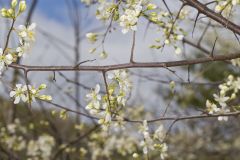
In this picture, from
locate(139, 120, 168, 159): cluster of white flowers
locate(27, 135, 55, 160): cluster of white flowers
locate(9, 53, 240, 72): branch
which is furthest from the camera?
locate(27, 135, 55, 160): cluster of white flowers

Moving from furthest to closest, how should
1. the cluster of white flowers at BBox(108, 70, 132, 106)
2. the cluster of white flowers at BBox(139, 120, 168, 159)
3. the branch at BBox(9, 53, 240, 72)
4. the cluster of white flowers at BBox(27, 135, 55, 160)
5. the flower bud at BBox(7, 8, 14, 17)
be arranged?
the cluster of white flowers at BBox(27, 135, 55, 160) → the cluster of white flowers at BBox(139, 120, 168, 159) → the cluster of white flowers at BBox(108, 70, 132, 106) → the branch at BBox(9, 53, 240, 72) → the flower bud at BBox(7, 8, 14, 17)

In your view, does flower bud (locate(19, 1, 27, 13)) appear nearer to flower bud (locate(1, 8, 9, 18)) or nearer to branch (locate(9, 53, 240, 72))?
flower bud (locate(1, 8, 9, 18))

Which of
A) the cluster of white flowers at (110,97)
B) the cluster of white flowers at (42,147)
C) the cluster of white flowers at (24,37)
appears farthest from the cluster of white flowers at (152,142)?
the cluster of white flowers at (42,147)

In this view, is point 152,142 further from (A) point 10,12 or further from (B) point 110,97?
(A) point 10,12

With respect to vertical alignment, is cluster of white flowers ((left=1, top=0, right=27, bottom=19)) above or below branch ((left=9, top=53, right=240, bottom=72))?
above

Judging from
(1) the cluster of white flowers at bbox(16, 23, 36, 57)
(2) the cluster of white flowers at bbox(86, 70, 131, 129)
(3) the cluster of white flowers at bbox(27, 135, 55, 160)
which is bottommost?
(3) the cluster of white flowers at bbox(27, 135, 55, 160)

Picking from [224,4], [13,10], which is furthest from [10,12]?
[224,4]

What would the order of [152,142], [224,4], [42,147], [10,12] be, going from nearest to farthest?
[10,12] < [224,4] < [152,142] < [42,147]

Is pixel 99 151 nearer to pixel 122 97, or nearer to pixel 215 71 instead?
pixel 122 97

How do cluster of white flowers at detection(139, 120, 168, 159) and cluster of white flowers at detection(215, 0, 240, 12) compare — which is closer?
cluster of white flowers at detection(215, 0, 240, 12)

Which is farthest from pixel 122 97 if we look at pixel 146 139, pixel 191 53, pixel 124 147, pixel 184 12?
pixel 191 53

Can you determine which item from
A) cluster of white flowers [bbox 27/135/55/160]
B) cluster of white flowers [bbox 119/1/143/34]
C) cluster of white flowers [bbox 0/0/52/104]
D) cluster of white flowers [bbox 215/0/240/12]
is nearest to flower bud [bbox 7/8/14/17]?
cluster of white flowers [bbox 0/0/52/104]

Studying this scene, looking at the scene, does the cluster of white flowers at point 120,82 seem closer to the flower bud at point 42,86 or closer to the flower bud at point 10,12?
the flower bud at point 42,86

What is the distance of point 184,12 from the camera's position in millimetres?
2957
